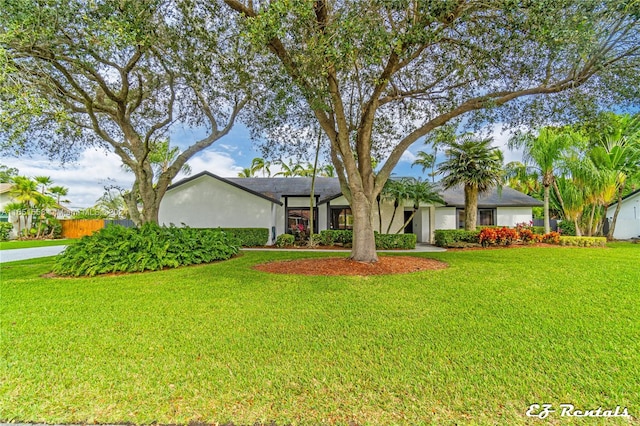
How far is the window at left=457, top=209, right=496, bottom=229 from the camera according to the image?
1892 cm

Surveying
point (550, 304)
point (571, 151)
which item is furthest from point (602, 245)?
point (550, 304)

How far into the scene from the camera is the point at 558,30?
5.10m

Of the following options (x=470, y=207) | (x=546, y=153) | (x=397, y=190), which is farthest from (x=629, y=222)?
(x=397, y=190)

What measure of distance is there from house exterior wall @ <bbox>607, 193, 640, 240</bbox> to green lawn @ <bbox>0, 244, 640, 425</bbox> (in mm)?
20168

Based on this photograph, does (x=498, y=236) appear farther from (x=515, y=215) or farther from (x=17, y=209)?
(x=17, y=209)

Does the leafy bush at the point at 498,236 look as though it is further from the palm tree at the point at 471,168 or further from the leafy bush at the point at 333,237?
the leafy bush at the point at 333,237

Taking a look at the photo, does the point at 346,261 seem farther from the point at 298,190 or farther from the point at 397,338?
the point at 298,190

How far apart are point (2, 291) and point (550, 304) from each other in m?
11.2

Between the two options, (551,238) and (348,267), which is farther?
(551,238)

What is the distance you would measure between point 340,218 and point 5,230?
977 inches

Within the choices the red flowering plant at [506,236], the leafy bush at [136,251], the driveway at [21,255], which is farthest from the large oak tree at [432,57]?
the driveway at [21,255]

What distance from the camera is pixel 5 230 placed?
21375mm

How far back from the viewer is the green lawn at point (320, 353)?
2449 mm

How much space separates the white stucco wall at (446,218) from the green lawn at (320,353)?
12466 millimetres
